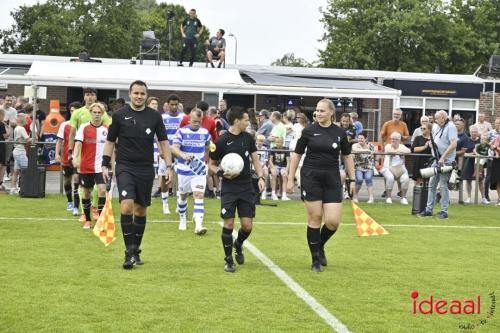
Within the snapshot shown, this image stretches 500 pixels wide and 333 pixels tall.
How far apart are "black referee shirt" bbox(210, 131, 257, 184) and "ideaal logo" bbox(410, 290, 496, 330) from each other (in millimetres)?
2446

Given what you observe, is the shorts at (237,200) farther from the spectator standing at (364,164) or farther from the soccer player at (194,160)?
the spectator standing at (364,164)

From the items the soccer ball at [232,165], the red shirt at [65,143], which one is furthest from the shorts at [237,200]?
the red shirt at [65,143]

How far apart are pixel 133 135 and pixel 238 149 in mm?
1246

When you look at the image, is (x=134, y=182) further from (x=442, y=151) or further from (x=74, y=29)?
(x=74, y=29)

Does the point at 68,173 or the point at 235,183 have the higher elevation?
the point at 235,183

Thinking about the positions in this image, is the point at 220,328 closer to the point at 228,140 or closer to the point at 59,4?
the point at 228,140

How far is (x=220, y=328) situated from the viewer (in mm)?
7074

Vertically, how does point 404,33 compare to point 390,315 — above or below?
above

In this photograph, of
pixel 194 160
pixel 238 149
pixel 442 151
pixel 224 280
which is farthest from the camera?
pixel 442 151

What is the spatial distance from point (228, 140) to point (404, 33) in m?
52.0

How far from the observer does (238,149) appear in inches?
401

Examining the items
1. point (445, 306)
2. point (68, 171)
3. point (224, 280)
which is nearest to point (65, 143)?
point (68, 171)

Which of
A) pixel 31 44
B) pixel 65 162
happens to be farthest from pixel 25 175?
pixel 31 44

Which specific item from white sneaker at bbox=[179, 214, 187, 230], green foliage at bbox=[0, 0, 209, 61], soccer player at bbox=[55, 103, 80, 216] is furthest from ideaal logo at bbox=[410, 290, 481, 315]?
green foliage at bbox=[0, 0, 209, 61]
